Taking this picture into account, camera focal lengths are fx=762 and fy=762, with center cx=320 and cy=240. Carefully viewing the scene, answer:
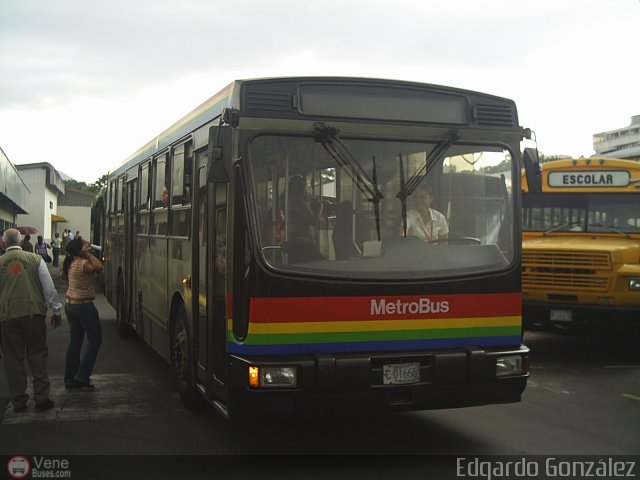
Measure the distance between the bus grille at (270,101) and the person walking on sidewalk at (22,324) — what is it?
3.47 meters

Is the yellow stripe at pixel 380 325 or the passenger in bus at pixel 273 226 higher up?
the passenger in bus at pixel 273 226

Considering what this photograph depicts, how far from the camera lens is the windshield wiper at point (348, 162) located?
5.81m

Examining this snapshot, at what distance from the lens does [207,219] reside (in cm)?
656

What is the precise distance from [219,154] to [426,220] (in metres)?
1.70

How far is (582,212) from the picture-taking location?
1168cm

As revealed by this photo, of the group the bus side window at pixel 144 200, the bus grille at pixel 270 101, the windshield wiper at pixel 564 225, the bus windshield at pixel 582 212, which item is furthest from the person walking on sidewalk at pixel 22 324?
the windshield wiper at pixel 564 225

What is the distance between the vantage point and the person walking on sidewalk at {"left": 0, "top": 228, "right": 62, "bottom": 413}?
25.0ft

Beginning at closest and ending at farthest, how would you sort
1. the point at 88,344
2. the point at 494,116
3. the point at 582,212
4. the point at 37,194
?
the point at 494,116
the point at 88,344
the point at 582,212
the point at 37,194

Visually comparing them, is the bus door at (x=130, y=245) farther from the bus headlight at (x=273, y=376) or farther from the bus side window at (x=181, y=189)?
the bus headlight at (x=273, y=376)

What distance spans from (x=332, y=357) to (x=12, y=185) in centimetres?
2853

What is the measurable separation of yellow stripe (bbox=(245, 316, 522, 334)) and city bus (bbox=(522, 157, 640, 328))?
501 centimetres

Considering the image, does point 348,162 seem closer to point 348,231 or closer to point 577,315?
point 348,231

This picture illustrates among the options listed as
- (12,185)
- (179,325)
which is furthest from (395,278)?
(12,185)

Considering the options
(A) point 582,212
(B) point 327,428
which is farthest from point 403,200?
(A) point 582,212
